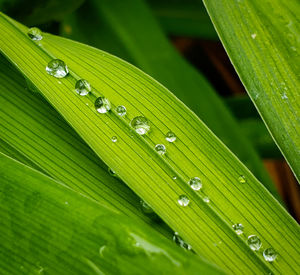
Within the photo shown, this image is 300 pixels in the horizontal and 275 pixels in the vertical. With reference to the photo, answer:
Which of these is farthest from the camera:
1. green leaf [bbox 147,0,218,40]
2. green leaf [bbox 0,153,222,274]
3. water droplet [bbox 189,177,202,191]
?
green leaf [bbox 147,0,218,40]

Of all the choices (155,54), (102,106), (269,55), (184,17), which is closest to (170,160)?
(102,106)

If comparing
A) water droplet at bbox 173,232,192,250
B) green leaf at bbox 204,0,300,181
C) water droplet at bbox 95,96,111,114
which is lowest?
water droplet at bbox 173,232,192,250

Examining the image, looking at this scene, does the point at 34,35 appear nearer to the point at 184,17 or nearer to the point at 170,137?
the point at 170,137

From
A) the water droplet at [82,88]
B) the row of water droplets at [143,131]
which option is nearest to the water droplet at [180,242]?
the row of water droplets at [143,131]

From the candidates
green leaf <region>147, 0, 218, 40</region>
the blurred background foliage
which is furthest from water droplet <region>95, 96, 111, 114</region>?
green leaf <region>147, 0, 218, 40</region>

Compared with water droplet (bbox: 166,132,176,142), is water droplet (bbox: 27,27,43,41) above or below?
above

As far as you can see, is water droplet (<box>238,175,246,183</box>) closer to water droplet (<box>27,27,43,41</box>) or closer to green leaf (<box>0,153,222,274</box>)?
green leaf (<box>0,153,222,274</box>)

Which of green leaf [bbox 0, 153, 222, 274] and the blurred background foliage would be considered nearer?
green leaf [bbox 0, 153, 222, 274]

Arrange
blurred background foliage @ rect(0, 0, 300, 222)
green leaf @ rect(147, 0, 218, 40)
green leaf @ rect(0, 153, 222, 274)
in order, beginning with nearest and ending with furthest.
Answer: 1. green leaf @ rect(0, 153, 222, 274)
2. blurred background foliage @ rect(0, 0, 300, 222)
3. green leaf @ rect(147, 0, 218, 40)
